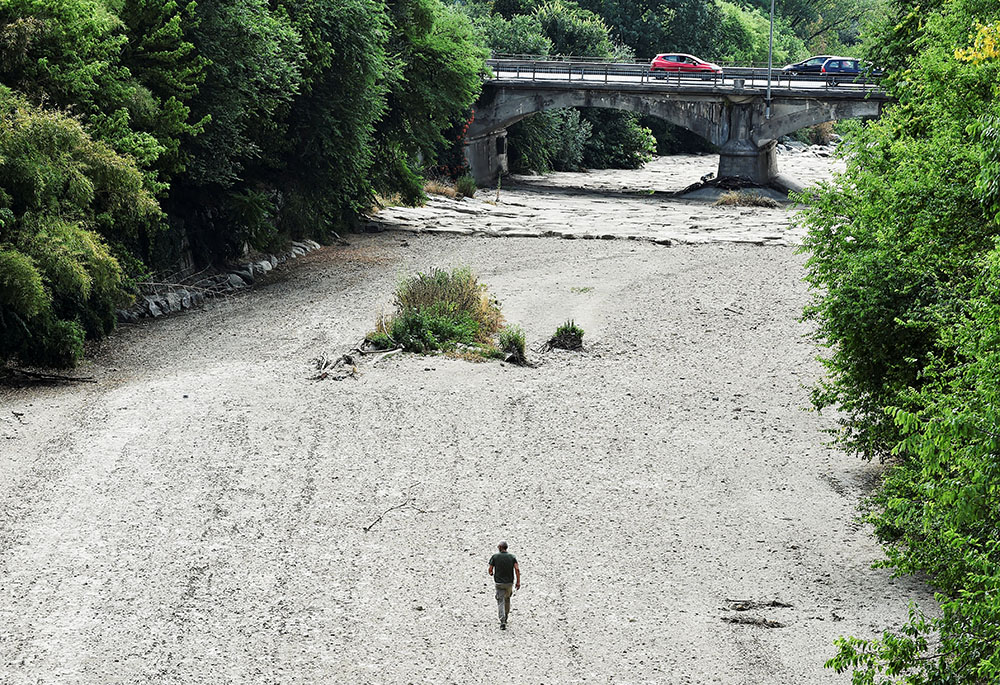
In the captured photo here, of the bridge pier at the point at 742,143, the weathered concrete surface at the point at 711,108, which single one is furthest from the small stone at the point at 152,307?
the bridge pier at the point at 742,143

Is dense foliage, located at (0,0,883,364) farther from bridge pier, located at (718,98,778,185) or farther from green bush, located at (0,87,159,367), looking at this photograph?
bridge pier, located at (718,98,778,185)

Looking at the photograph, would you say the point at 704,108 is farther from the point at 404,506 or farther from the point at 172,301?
the point at 404,506

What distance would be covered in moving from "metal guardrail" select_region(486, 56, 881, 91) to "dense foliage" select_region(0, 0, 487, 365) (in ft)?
54.2

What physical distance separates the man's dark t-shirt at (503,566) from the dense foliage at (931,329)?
11.2ft

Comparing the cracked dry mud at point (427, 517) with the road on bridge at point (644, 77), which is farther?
the road on bridge at point (644, 77)

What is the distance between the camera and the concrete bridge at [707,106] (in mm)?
52562

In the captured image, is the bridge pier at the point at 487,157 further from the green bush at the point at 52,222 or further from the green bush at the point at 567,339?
the green bush at the point at 52,222

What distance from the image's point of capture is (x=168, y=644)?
1194 cm

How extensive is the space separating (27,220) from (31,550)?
8.51 m

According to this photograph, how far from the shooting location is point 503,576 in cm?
1209

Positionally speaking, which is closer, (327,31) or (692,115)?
(327,31)

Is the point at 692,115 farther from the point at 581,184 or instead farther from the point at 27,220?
the point at 27,220

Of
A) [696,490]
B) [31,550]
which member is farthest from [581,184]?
[31,550]

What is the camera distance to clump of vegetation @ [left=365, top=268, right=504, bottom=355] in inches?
939
